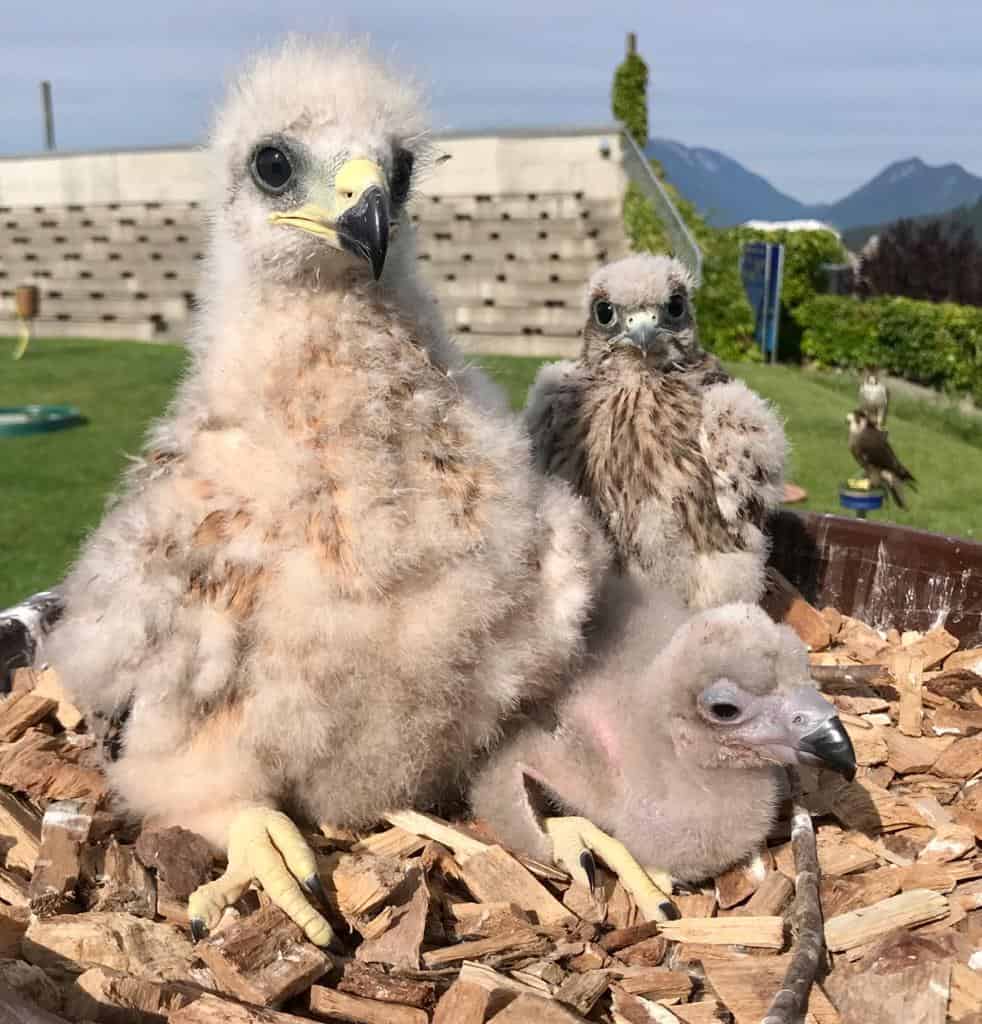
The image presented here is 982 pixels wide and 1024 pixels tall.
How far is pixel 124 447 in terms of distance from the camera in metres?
9.87

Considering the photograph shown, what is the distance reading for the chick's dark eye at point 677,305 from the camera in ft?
9.86

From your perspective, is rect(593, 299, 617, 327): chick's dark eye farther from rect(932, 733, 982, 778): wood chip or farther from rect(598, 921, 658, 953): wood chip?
rect(598, 921, 658, 953): wood chip

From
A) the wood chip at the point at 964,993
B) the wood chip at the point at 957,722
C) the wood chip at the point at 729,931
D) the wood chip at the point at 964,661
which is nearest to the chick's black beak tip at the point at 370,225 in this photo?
the wood chip at the point at 729,931

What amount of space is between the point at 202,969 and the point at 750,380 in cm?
1267

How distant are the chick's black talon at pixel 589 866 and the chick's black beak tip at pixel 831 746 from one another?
49 centimetres

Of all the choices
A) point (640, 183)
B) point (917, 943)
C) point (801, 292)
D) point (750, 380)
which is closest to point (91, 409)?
point (750, 380)

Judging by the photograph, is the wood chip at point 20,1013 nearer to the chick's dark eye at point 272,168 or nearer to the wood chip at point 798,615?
the chick's dark eye at point 272,168

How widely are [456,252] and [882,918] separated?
16650 mm

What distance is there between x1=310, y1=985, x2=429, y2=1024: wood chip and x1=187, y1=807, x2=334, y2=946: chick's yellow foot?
0.44ft

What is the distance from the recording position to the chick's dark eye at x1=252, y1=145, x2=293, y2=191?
196 cm

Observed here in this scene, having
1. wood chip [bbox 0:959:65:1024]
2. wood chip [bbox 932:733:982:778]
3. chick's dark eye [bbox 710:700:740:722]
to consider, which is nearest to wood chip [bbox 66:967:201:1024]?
wood chip [bbox 0:959:65:1024]

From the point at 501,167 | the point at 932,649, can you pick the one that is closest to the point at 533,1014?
the point at 932,649

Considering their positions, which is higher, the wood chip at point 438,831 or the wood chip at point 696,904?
the wood chip at point 438,831

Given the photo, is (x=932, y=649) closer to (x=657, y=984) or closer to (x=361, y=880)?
(x=657, y=984)
